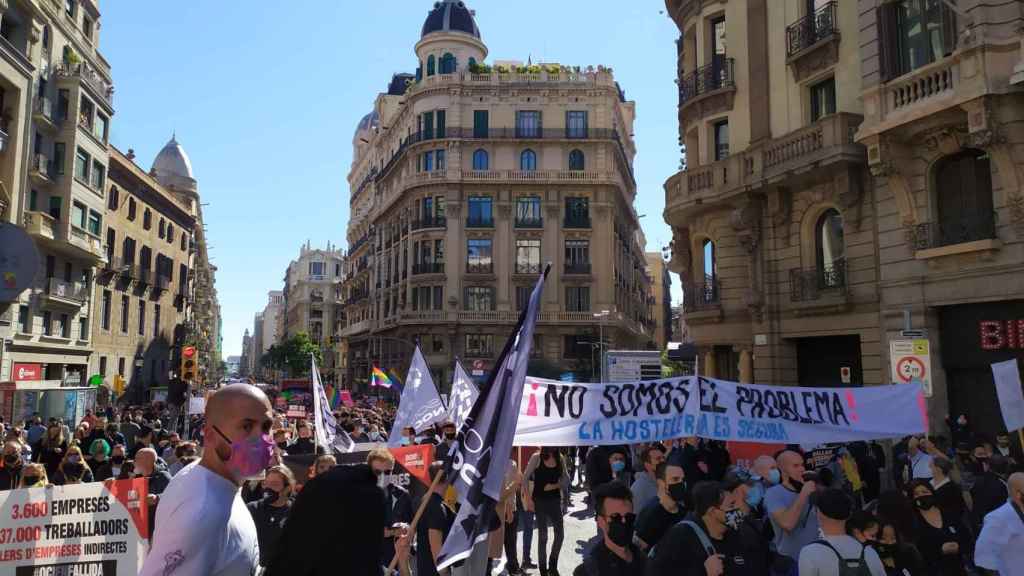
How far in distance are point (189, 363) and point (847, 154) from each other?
1561 centimetres

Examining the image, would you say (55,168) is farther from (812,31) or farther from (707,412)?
(707,412)

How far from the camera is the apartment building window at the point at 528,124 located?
58006 millimetres

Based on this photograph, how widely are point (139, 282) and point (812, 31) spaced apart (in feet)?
145

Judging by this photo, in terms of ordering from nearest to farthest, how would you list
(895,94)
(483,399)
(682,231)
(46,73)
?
(483,399) < (895,94) < (682,231) < (46,73)

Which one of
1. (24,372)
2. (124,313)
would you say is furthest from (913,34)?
(124,313)

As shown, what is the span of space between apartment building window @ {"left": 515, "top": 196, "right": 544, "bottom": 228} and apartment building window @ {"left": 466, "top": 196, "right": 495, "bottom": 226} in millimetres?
2009

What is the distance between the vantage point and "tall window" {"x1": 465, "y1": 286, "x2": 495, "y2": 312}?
56062 mm

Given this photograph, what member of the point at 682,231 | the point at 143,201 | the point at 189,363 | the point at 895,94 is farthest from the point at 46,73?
the point at 895,94

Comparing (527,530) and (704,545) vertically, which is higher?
(704,545)

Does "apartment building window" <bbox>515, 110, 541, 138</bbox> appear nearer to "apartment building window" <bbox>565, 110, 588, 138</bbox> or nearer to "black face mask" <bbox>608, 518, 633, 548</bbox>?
"apartment building window" <bbox>565, 110, 588, 138</bbox>

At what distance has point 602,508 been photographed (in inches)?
208

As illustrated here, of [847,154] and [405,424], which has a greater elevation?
[847,154]

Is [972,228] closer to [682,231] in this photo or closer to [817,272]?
[817,272]

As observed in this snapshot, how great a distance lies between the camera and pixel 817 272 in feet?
64.6
